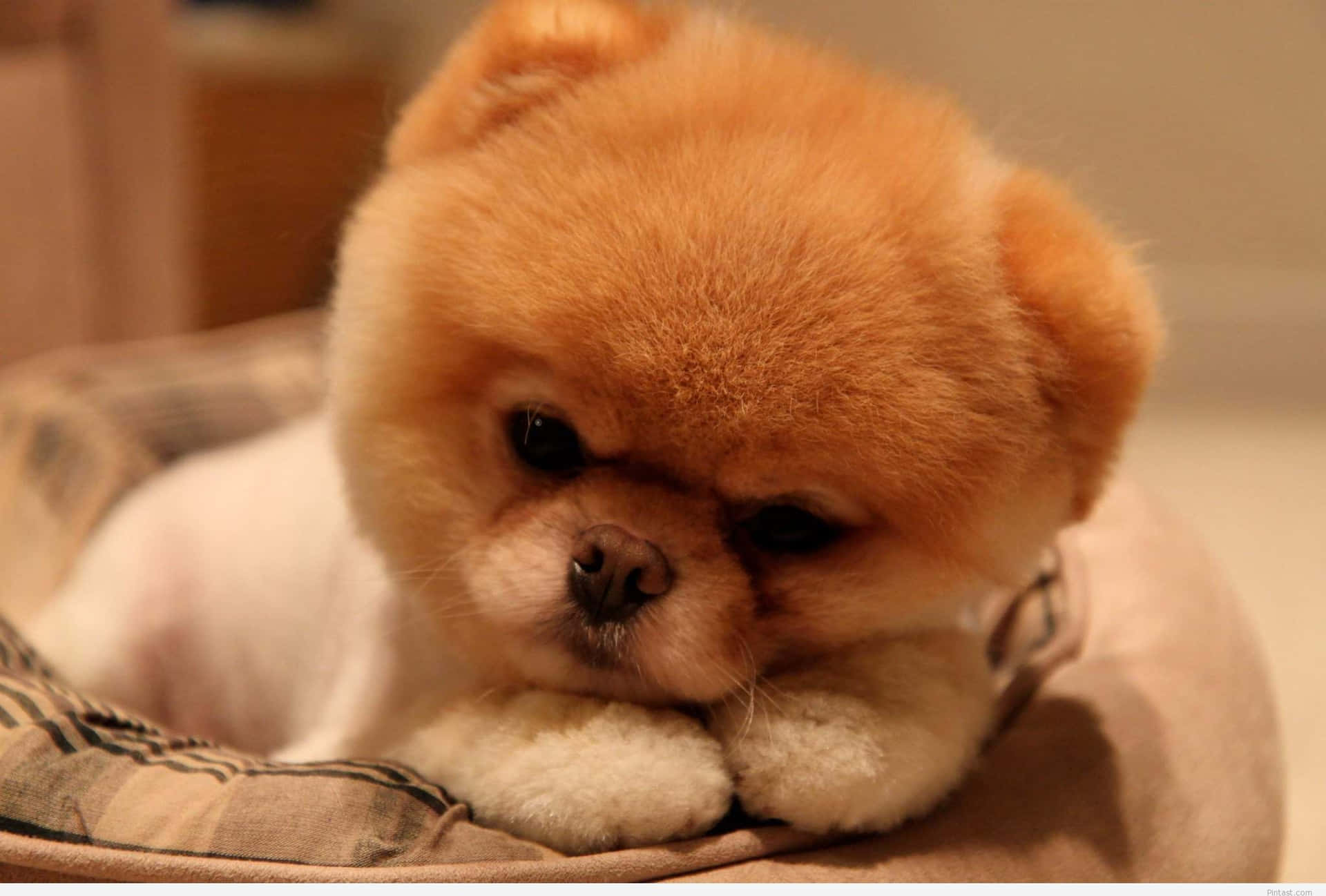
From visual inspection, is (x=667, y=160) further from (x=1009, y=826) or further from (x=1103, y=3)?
(x=1103, y=3)

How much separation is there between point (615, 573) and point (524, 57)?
1.58 ft

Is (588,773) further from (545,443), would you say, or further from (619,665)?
(545,443)

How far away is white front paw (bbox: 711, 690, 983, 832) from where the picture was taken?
88 centimetres

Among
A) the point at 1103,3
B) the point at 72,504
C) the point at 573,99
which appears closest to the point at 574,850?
the point at 573,99

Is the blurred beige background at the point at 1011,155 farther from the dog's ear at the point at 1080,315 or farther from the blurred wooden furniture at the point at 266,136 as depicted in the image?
the dog's ear at the point at 1080,315

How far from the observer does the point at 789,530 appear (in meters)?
0.95

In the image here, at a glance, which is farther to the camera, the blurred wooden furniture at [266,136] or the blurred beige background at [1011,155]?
the blurred wooden furniture at [266,136]

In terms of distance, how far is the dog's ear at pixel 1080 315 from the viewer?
910 millimetres

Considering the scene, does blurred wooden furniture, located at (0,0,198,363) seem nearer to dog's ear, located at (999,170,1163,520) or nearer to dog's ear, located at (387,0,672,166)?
dog's ear, located at (387,0,672,166)

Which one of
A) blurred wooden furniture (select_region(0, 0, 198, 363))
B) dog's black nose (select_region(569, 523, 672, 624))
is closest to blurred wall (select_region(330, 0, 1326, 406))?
blurred wooden furniture (select_region(0, 0, 198, 363))

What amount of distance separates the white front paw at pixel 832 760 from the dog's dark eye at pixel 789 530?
0.40ft

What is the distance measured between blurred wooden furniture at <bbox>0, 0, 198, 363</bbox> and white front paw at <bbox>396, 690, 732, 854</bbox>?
1551mm

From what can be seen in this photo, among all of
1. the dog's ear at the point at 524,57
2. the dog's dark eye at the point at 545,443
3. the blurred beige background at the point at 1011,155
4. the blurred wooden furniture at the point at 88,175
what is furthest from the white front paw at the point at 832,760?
the blurred wooden furniture at the point at 88,175

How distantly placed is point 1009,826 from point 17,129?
76.3 inches
